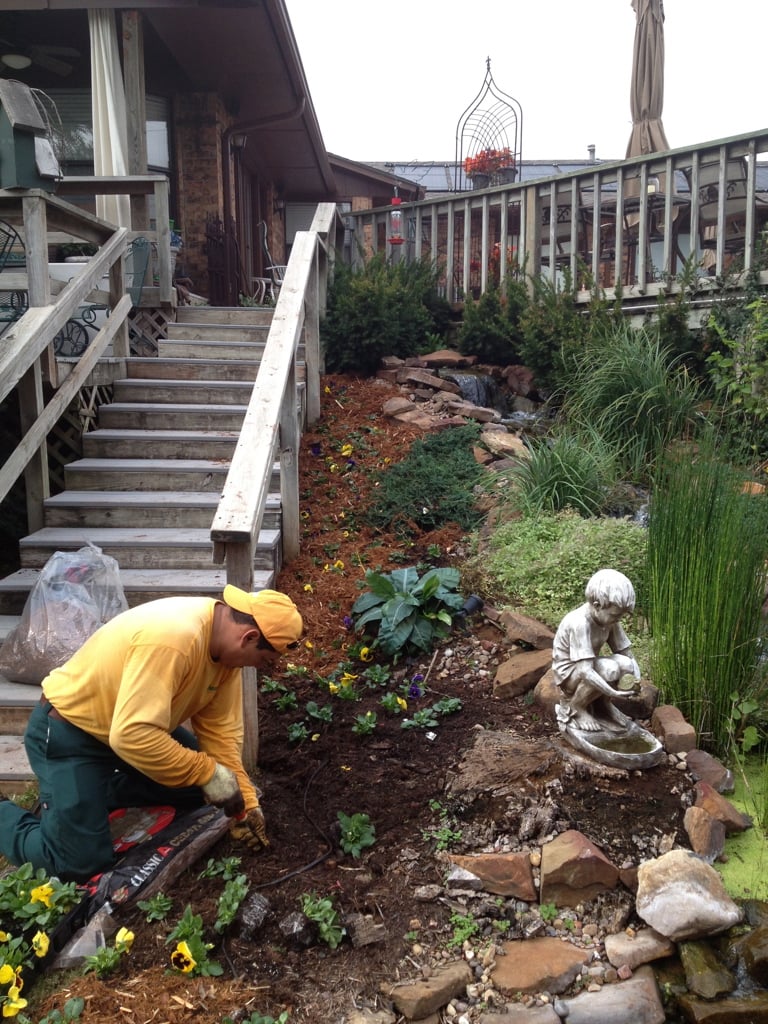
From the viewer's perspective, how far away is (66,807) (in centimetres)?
262

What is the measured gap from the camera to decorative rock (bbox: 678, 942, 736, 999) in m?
2.42

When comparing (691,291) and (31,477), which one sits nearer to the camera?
(31,477)

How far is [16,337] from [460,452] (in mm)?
2813

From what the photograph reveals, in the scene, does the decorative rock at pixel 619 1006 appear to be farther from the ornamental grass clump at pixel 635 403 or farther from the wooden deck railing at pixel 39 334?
the ornamental grass clump at pixel 635 403

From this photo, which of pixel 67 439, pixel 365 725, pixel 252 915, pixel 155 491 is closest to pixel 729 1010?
pixel 252 915

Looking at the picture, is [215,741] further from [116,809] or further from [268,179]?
[268,179]

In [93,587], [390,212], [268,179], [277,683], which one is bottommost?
[277,683]

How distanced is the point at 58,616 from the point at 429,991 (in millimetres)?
2303

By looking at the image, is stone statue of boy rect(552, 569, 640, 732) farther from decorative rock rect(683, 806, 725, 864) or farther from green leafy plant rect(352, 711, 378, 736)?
green leafy plant rect(352, 711, 378, 736)

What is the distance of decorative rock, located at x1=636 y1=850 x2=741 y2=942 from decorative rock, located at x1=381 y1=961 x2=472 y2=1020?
571 mm

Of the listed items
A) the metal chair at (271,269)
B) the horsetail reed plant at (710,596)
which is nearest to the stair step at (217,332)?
the metal chair at (271,269)

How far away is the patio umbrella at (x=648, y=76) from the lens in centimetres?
920

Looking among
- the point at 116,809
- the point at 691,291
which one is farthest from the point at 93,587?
the point at 691,291

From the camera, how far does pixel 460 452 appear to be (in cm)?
593
